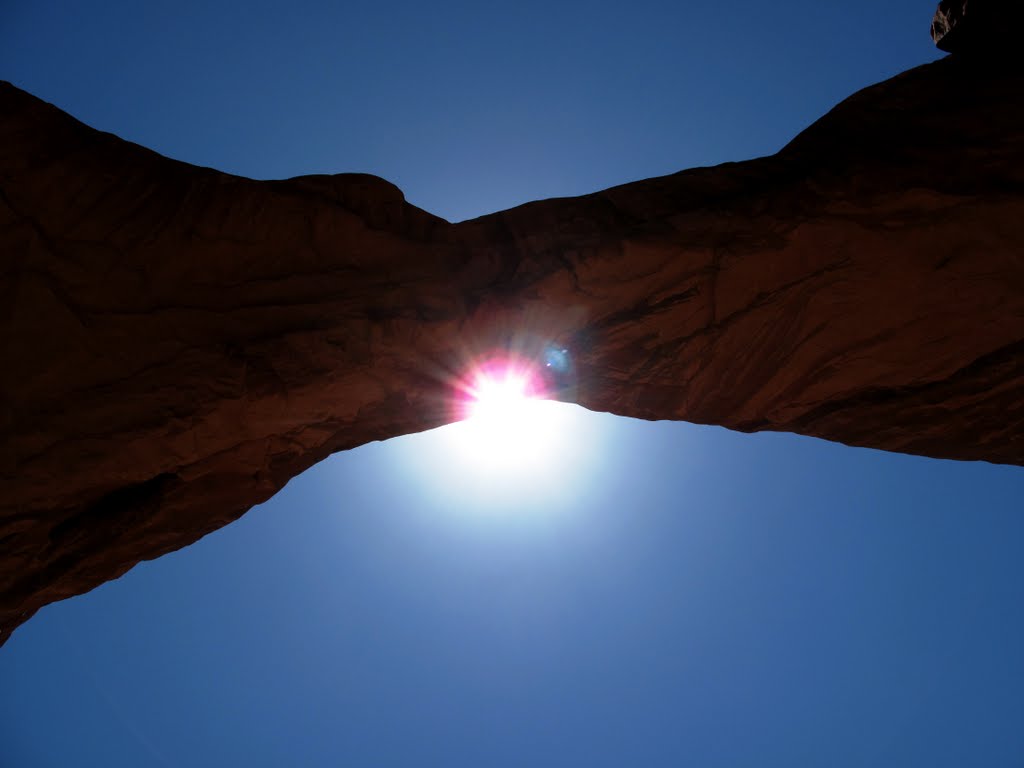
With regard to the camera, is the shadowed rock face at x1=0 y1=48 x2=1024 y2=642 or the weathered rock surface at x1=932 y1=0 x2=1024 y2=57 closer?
the shadowed rock face at x1=0 y1=48 x2=1024 y2=642

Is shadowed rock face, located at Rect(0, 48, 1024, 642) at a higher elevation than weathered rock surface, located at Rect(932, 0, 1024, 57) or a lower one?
lower

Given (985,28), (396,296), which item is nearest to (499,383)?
(396,296)

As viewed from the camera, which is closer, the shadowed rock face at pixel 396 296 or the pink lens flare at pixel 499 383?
the shadowed rock face at pixel 396 296

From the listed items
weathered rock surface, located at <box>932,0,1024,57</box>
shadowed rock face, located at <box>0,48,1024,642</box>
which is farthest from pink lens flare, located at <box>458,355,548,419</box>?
weathered rock surface, located at <box>932,0,1024,57</box>

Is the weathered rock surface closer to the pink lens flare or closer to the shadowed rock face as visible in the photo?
the shadowed rock face

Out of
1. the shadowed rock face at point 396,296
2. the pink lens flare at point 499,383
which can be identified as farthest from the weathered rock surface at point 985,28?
the pink lens flare at point 499,383

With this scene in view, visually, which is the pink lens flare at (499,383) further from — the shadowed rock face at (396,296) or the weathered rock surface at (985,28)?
the weathered rock surface at (985,28)

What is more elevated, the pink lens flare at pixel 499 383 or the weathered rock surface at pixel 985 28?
the weathered rock surface at pixel 985 28

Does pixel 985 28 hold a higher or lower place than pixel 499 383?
higher

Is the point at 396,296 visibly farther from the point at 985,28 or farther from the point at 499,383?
the point at 985,28

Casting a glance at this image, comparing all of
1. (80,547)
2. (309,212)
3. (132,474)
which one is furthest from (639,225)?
(80,547)
